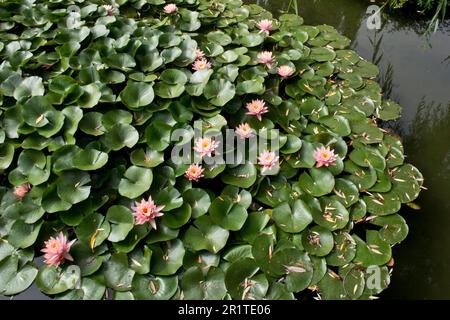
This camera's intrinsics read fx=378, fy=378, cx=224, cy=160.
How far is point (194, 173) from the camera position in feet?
5.02

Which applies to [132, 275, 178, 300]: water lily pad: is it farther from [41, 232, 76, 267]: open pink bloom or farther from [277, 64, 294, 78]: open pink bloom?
[277, 64, 294, 78]: open pink bloom

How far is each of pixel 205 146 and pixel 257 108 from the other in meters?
0.36

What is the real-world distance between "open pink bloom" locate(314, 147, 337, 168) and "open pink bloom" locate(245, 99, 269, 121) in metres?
0.33

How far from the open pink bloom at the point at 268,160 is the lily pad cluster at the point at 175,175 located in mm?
52

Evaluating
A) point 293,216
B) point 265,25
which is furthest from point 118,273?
point 265,25

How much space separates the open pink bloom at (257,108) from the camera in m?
1.78

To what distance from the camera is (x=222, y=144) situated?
166 cm

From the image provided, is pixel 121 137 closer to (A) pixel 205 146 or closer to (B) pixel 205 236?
(A) pixel 205 146

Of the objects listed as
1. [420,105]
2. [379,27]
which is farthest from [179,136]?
[379,27]

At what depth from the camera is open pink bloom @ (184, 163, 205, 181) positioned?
1.53m

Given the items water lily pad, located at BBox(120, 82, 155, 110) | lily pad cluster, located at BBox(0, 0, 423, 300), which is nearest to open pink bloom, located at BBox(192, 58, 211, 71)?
lily pad cluster, located at BBox(0, 0, 423, 300)

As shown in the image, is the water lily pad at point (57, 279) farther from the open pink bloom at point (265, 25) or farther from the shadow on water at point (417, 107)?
the open pink bloom at point (265, 25)

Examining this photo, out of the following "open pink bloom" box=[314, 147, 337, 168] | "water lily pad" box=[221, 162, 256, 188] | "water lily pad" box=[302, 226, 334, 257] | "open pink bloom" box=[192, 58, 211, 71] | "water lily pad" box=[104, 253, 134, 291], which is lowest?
"water lily pad" box=[104, 253, 134, 291]
